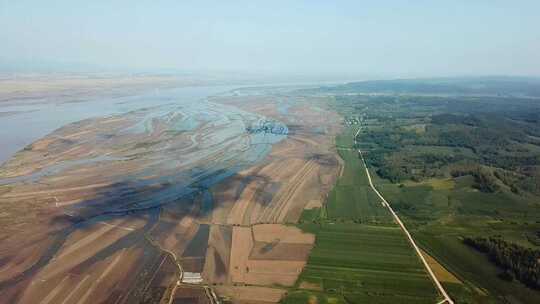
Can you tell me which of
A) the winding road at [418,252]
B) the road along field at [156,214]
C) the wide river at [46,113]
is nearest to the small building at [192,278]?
the road along field at [156,214]

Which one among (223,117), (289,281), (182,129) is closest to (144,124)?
(182,129)

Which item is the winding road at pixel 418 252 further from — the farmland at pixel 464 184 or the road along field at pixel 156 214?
the road along field at pixel 156 214

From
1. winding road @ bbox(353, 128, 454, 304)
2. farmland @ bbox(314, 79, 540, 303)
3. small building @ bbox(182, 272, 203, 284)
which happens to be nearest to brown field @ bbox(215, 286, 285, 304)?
small building @ bbox(182, 272, 203, 284)

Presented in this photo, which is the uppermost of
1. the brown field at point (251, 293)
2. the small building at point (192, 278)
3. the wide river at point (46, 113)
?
the wide river at point (46, 113)

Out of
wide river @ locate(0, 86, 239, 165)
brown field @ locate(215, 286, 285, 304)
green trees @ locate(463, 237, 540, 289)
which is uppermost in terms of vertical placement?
wide river @ locate(0, 86, 239, 165)

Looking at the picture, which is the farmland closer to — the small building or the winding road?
the winding road

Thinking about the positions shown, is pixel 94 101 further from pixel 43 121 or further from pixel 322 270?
pixel 322 270

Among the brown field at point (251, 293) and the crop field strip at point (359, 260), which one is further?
the crop field strip at point (359, 260)

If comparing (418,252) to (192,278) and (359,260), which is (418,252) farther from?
(192,278)
